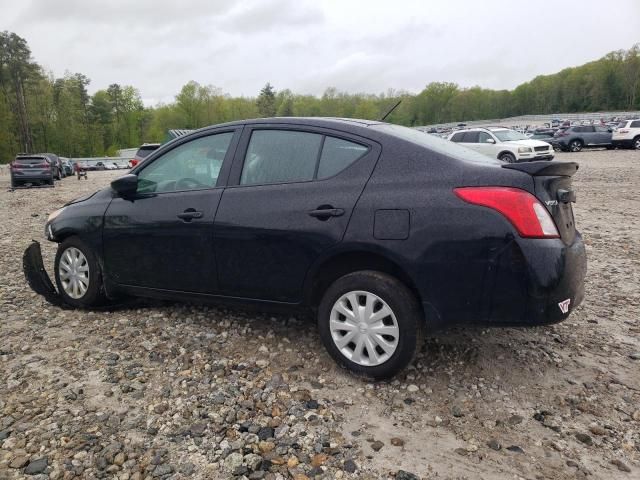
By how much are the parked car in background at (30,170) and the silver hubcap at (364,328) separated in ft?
72.4

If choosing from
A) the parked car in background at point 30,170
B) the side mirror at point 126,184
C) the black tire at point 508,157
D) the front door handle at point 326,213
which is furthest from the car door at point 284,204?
the parked car in background at point 30,170

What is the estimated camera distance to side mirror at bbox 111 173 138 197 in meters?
4.11

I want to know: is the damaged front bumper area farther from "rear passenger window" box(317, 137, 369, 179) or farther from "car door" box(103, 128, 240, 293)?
"rear passenger window" box(317, 137, 369, 179)

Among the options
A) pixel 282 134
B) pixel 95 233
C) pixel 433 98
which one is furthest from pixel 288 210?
pixel 433 98

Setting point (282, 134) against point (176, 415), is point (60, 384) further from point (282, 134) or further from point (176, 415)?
point (282, 134)

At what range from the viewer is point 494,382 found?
3.23 metres

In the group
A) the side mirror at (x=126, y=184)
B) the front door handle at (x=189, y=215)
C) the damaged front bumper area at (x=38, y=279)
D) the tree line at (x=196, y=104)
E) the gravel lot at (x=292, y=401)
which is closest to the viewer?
the gravel lot at (x=292, y=401)

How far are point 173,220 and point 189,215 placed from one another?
0.18 m

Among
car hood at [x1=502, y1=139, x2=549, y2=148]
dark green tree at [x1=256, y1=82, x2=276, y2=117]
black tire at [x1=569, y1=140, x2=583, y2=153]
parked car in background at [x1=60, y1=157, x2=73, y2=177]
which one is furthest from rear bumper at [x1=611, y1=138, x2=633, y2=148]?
dark green tree at [x1=256, y1=82, x2=276, y2=117]

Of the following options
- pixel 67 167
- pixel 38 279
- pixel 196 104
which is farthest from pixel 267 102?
pixel 38 279

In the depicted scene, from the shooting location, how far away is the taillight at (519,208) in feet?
9.12

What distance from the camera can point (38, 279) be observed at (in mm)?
4934

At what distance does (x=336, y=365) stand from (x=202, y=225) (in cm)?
141

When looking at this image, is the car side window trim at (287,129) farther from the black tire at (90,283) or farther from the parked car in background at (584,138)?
the parked car in background at (584,138)
